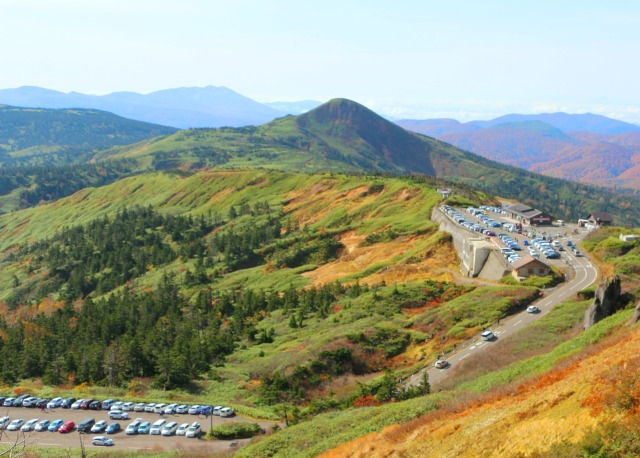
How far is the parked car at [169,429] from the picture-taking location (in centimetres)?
4369

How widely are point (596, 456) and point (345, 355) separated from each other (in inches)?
1497

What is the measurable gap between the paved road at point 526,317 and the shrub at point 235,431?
13894mm

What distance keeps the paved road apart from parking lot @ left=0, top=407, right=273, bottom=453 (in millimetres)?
15030

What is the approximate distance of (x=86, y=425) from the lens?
46.2 meters

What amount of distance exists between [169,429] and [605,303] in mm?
37508

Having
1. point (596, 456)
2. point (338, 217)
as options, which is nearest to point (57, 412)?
point (596, 456)

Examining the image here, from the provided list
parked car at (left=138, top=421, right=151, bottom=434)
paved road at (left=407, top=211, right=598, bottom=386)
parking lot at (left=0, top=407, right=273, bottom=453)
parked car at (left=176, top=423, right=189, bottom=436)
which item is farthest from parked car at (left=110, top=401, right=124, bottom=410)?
paved road at (left=407, top=211, right=598, bottom=386)

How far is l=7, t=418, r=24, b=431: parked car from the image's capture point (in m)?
47.7

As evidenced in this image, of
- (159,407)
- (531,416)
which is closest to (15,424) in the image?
(159,407)

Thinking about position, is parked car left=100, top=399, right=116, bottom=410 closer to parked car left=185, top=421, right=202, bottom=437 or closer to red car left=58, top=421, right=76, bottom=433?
red car left=58, top=421, right=76, bottom=433

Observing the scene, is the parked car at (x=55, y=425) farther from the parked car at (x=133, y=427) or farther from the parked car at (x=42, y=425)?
the parked car at (x=133, y=427)

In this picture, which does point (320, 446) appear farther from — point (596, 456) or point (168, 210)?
point (168, 210)

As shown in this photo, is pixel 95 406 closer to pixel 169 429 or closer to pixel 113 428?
pixel 113 428

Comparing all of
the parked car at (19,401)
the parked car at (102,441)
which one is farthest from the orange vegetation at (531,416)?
the parked car at (19,401)
